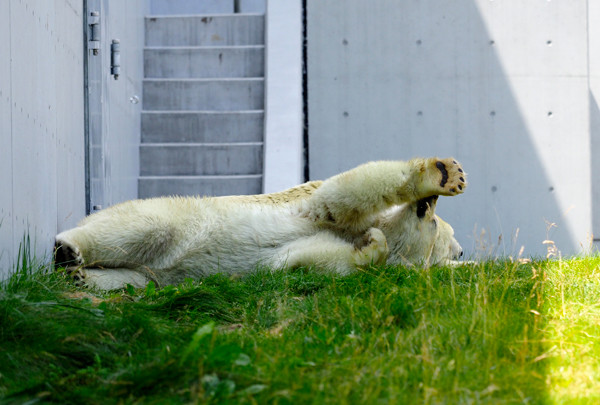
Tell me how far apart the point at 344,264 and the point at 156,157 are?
15.7ft

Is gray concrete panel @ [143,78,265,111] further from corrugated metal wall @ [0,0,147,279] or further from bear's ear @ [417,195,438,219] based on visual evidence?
bear's ear @ [417,195,438,219]

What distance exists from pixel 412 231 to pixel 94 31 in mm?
3524

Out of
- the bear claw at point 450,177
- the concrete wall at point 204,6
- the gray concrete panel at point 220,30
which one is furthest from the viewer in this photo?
the concrete wall at point 204,6

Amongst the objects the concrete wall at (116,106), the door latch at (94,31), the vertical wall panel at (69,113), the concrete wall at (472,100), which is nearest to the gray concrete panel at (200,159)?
the concrete wall at (116,106)

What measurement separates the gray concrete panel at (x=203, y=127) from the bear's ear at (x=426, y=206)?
4560 millimetres

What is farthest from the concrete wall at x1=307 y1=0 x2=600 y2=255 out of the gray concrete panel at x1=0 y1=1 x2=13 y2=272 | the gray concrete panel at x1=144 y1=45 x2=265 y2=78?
the gray concrete panel at x1=0 y1=1 x2=13 y2=272

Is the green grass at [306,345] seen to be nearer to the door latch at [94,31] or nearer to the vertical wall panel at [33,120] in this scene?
Answer: the vertical wall panel at [33,120]

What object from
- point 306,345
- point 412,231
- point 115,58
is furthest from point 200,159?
point 306,345

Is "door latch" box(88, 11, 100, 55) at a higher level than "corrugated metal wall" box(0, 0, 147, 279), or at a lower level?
higher

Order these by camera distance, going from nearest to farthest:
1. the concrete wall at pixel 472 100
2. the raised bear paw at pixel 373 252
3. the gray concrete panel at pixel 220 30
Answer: the raised bear paw at pixel 373 252
the concrete wall at pixel 472 100
the gray concrete panel at pixel 220 30

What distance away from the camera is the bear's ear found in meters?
5.00

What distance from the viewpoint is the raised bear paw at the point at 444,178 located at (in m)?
4.64

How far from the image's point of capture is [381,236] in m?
4.99

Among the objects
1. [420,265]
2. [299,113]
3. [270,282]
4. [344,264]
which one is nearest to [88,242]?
[270,282]
